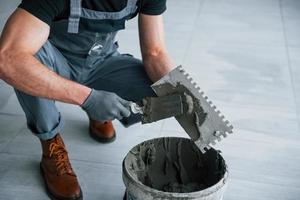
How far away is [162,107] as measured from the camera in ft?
4.42

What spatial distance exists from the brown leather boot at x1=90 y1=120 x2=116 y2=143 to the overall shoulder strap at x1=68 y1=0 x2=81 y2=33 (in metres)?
0.56

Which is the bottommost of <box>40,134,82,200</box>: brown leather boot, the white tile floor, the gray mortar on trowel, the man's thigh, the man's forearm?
the white tile floor

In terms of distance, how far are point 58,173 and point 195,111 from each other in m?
0.65

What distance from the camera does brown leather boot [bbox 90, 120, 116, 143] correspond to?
199cm

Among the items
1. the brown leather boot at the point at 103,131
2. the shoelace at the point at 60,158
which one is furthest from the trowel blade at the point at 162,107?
the brown leather boot at the point at 103,131

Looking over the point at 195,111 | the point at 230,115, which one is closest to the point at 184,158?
the point at 195,111

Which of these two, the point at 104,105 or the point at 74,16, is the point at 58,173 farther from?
the point at 74,16

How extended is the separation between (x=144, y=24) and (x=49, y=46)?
356mm

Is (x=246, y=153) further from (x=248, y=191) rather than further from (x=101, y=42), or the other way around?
(x=101, y=42)

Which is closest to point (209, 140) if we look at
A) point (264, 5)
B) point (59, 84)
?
point (59, 84)

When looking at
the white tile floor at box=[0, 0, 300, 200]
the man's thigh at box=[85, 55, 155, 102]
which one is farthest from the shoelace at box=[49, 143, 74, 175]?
the man's thigh at box=[85, 55, 155, 102]

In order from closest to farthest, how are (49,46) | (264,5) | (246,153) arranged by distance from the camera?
1. (49,46)
2. (246,153)
3. (264,5)

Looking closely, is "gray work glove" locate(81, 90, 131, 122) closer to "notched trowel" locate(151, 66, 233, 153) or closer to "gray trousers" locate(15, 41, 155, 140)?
"notched trowel" locate(151, 66, 233, 153)

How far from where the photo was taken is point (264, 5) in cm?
367
